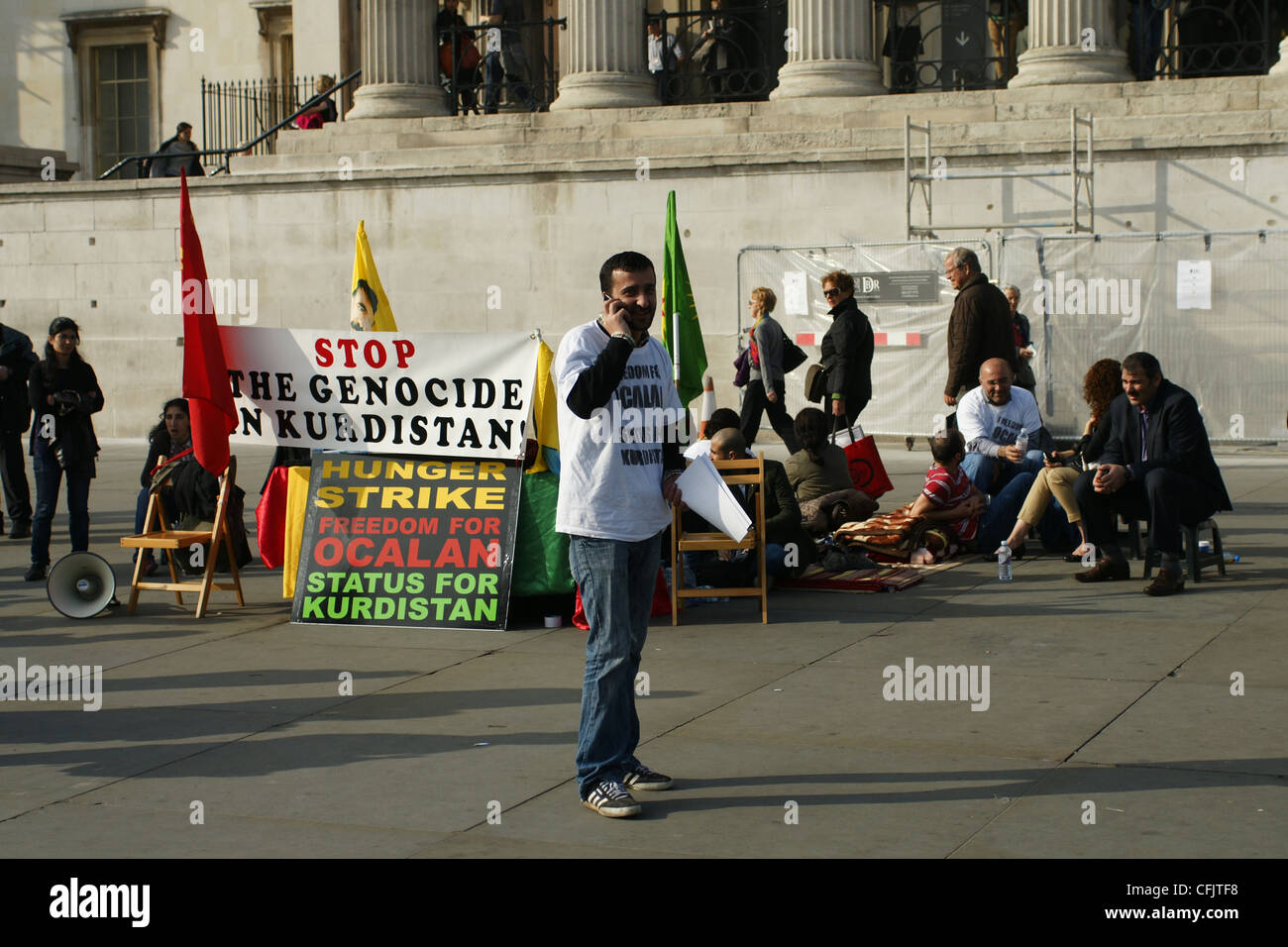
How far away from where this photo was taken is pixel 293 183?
2273 cm

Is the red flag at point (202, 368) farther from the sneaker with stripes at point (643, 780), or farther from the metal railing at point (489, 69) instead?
the metal railing at point (489, 69)

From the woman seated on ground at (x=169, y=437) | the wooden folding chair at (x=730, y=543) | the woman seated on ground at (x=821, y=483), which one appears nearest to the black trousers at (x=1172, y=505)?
the woman seated on ground at (x=821, y=483)

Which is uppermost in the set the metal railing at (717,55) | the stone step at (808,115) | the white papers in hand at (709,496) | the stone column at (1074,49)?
the metal railing at (717,55)

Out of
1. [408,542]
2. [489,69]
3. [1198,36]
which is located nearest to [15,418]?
[408,542]

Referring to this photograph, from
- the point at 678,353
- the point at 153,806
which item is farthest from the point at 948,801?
the point at 678,353

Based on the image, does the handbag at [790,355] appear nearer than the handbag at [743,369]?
Yes

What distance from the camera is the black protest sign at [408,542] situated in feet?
31.4

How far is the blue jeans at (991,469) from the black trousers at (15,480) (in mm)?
7802

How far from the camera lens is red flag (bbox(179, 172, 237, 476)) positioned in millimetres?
9953

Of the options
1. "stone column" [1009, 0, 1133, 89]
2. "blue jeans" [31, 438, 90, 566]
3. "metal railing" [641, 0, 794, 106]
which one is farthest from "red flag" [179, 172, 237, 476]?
"stone column" [1009, 0, 1133, 89]

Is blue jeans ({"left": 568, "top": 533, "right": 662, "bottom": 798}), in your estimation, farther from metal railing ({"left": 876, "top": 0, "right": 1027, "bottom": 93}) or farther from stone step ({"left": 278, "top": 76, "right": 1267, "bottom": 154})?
metal railing ({"left": 876, "top": 0, "right": 1027, "bottom": 93})

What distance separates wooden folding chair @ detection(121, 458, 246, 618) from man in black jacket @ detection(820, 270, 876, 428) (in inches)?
211
